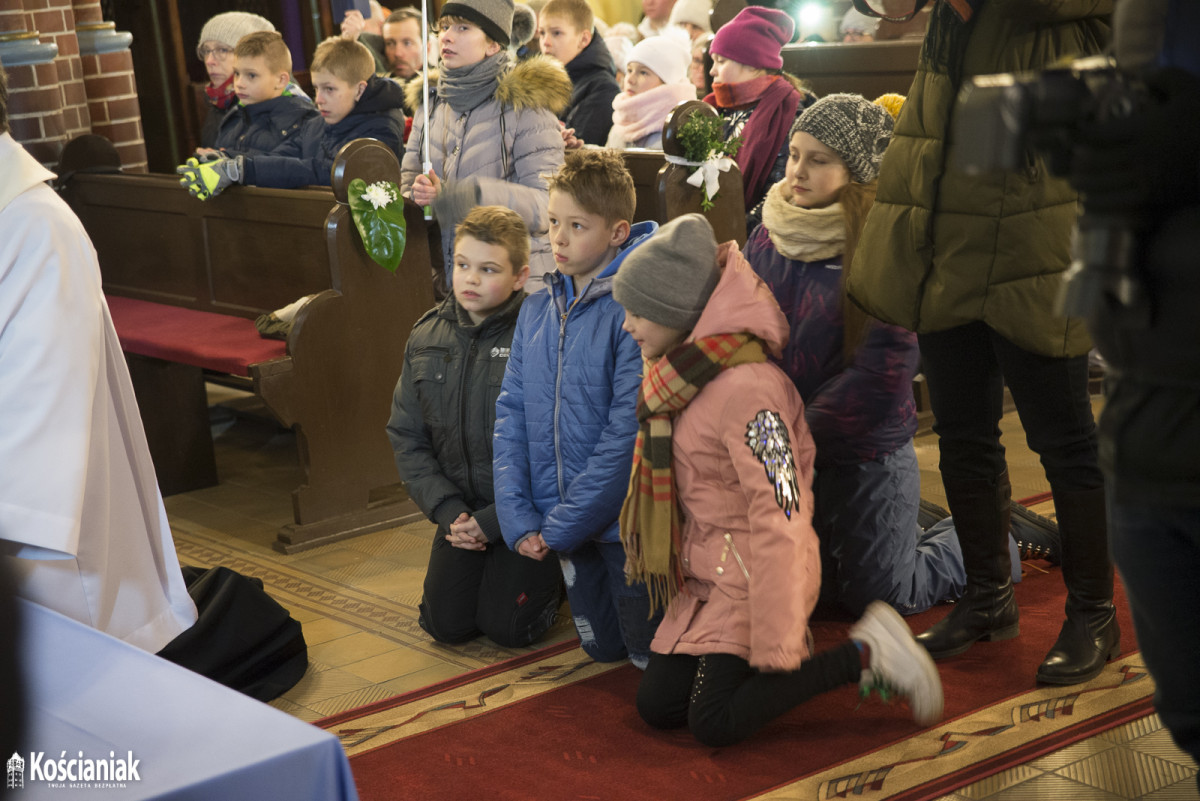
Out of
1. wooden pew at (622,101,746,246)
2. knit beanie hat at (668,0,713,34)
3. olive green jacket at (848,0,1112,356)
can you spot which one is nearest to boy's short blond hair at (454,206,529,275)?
wooden pew at (622,101,746,246)

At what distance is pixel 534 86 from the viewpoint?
14.3ft

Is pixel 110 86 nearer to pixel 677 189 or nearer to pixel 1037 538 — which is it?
pixel 677 189

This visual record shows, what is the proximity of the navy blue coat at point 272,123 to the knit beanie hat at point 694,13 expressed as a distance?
2.61m

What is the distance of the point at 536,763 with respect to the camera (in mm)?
2707

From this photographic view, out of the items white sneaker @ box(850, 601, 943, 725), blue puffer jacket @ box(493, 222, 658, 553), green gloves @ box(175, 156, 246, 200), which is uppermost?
green gloves @ box(175, 156, 246, 200)

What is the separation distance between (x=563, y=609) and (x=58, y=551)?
1.67 meters

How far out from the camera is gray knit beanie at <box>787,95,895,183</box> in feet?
10.2

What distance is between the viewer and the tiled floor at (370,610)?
8.27ft

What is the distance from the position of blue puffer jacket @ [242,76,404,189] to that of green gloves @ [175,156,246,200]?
0.06m

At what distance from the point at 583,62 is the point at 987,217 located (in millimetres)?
3638

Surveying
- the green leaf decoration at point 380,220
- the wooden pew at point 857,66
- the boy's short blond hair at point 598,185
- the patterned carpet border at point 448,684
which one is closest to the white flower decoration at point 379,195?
the green leaf decoration at point 380,220

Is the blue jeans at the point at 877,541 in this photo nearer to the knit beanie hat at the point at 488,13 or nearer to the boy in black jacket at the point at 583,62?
the knit beanie hat at the point at 488,13

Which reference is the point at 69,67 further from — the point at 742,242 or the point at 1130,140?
the point at 1130,140

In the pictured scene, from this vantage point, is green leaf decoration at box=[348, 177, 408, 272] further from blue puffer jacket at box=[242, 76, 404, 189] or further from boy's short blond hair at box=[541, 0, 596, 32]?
boy's short blond hair at box=[541, 0, 596, 32]
